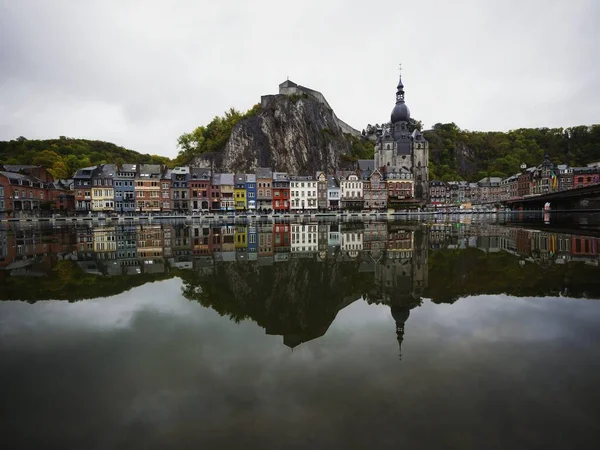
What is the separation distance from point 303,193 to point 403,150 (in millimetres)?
37567

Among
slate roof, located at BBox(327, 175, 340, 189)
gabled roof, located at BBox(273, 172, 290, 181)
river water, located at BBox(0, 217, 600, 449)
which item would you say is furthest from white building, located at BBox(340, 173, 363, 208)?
river water, located at BBox(0, 217, 600, 449)

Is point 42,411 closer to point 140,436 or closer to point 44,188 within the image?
point 140,436

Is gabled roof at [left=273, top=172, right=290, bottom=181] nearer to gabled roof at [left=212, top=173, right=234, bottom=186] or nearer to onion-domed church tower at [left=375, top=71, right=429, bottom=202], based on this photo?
gabled roof at [left=212, top=173, right=234, bottom=186]

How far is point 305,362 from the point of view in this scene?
4.91 metres

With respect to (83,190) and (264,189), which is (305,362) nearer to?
(264,189)

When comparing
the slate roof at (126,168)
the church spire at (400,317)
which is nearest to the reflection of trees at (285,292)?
the church spire at (400,317)

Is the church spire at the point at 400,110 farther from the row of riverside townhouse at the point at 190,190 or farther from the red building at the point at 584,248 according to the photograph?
the red building at the point at 584,248

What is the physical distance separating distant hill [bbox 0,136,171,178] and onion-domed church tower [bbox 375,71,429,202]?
275 feet

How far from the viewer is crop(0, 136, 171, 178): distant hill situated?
99250 mm

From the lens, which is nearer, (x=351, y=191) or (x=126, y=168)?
(x=126, y=168)

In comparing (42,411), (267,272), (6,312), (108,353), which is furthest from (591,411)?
(6,312)

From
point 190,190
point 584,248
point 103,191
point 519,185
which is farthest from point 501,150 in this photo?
point 584,248

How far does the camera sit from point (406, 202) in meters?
92.8

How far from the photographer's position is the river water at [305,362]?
11.3 feet
